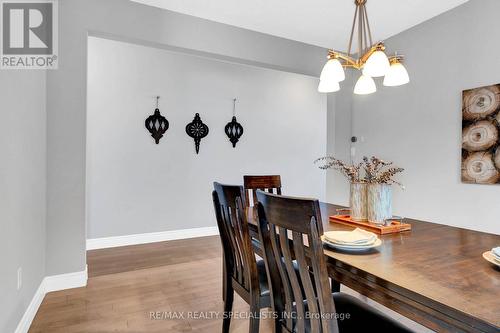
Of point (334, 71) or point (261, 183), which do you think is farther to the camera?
point (261, 183)

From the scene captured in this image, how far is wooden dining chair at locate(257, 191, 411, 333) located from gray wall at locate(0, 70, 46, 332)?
1.41 meters

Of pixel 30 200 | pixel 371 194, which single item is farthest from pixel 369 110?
pixel 30 200

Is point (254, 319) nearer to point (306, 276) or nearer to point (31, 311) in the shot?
point (306, 276)

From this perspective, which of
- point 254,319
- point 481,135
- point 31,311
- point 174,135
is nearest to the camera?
point 254,319

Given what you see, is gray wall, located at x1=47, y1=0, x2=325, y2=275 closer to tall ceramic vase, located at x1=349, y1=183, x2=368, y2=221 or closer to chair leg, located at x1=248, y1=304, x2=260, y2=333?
chair leg, located at x1=248, y1=304, x2=260, y2=333

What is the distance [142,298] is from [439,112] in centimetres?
349

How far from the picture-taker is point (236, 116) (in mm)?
4773

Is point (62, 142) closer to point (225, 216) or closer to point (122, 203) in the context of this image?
point (122, 203)

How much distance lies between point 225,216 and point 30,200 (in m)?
1.47

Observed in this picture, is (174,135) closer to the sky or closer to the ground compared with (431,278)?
closer to the sky

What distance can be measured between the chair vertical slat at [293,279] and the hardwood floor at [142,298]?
38.4 inches

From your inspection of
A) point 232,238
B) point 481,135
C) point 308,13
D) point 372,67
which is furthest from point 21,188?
point 481,135

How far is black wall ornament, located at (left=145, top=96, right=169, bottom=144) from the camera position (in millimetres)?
4129

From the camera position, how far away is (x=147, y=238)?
413cm
